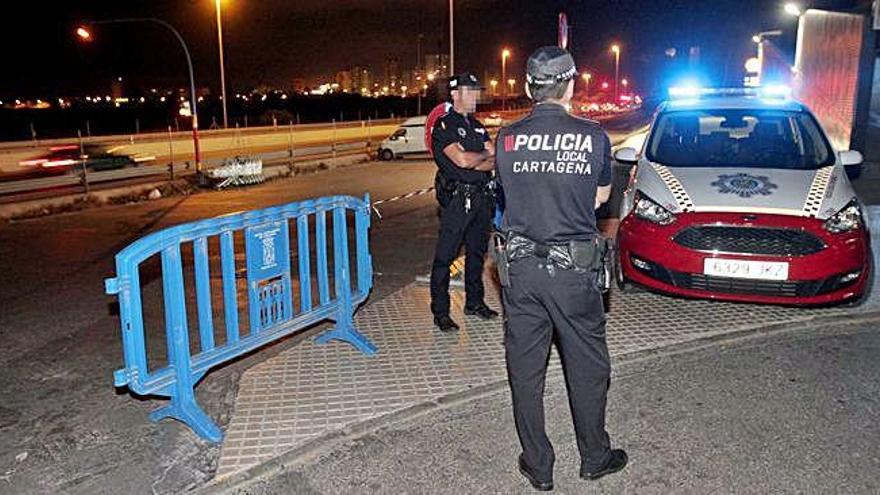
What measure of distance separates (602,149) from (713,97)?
526 cm

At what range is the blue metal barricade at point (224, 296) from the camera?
Answer: 3861mm

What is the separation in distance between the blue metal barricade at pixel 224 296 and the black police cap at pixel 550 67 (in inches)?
70.5

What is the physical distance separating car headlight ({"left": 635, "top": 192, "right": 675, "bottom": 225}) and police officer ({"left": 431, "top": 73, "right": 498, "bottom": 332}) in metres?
A: 1.24

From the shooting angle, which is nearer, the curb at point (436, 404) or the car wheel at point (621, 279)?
the curb at point (436, 404)

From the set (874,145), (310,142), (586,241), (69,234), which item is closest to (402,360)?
(586,241)

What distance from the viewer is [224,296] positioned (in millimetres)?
4422

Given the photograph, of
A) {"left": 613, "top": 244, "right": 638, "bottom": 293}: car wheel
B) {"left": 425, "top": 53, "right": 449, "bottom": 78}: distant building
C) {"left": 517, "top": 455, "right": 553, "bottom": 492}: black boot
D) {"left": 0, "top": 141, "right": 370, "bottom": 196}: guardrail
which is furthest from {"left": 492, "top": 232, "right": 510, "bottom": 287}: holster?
{"left": 425, "top": 53, "right": 449, "bottom": 78}: distant building

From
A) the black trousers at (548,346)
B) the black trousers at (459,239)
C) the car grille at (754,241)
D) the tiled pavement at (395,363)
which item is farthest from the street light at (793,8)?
the black trousers at (548,346)

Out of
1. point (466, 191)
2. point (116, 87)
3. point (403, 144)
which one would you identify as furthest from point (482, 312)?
point (116, 87)

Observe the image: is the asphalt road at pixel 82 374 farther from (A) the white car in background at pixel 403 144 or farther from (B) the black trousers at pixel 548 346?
(A) the white car in background at pixel 403 144

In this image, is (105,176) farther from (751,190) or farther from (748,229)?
(748,229)

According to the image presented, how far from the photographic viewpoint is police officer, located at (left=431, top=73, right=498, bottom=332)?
5.38 m

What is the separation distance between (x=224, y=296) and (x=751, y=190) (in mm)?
4019

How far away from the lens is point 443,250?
5668 millimetres
